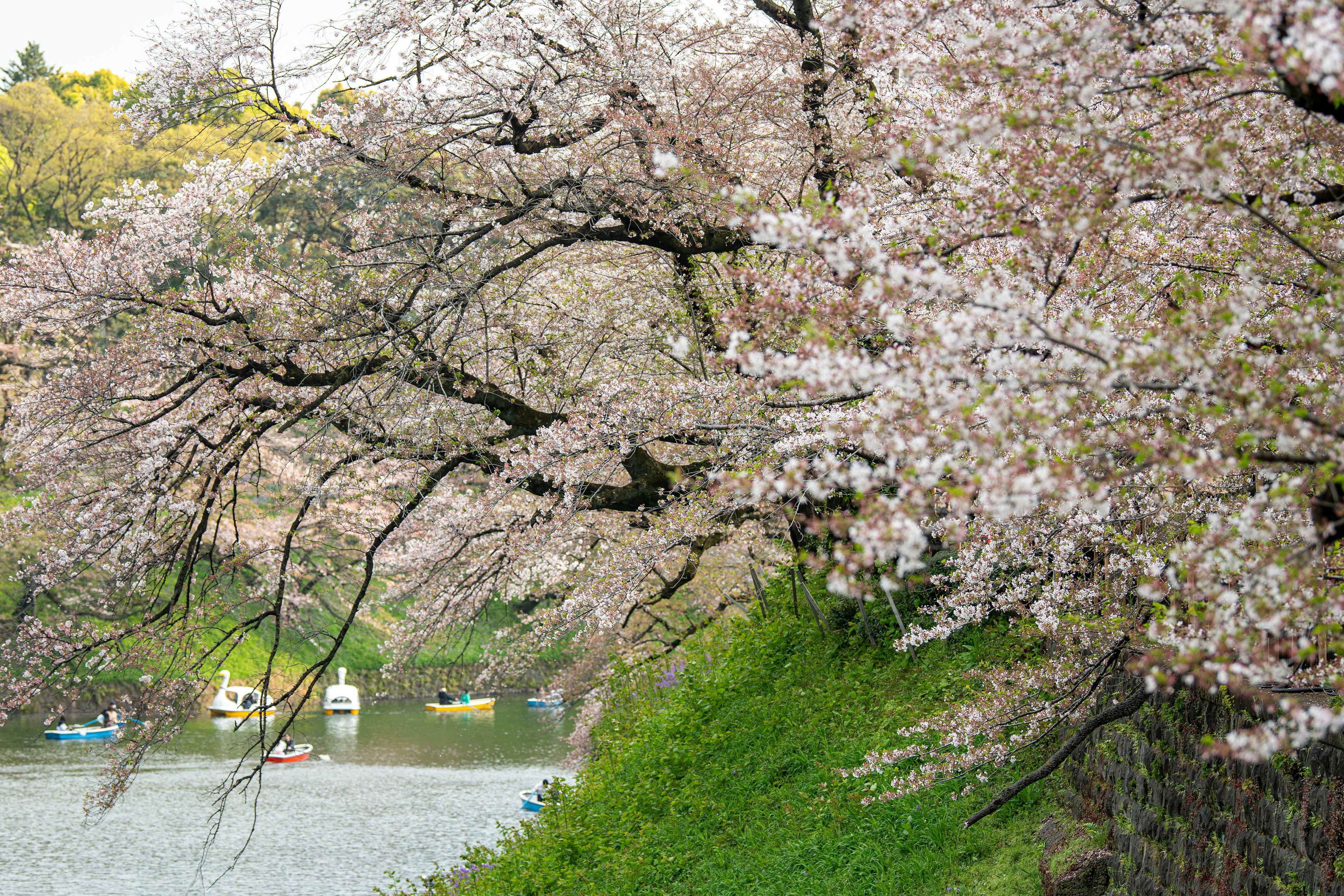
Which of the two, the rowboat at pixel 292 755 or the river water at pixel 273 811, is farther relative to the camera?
the rowboat at pixel 292 755

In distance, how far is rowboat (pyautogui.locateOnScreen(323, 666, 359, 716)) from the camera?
3109 centimetres

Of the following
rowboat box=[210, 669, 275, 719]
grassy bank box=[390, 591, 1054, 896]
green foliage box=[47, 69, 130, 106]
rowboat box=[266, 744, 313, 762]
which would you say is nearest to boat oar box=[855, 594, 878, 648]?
grassy bank box=[390, 591, 1054, 896]

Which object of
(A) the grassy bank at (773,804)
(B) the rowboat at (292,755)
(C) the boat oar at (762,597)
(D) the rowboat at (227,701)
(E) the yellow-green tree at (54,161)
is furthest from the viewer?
(E) the yellow-green tree at (54,161)

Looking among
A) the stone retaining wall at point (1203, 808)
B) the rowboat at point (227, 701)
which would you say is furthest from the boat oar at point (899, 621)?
the rowboat at point (227, 701)

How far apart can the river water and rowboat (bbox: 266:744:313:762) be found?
8.2 inches

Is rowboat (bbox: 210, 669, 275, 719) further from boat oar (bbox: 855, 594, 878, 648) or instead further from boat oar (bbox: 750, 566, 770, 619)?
boat oar (bbox: 855, 594, 878, 648)

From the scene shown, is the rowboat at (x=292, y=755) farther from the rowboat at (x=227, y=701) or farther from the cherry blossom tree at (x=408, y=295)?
the cherry blossom tree at (x=408, y=295)

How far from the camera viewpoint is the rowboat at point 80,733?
2491cm

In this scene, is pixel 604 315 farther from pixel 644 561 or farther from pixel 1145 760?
pixel 1145 760

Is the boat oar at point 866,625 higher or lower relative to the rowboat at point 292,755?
higher

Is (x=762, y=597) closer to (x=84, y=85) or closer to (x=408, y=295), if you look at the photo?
(x=408, y=295)

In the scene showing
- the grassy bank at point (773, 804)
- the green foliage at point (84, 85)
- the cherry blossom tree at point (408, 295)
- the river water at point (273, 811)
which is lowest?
the river water at point (273, 811)

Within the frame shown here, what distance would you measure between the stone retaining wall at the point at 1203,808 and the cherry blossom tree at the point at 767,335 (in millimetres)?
319

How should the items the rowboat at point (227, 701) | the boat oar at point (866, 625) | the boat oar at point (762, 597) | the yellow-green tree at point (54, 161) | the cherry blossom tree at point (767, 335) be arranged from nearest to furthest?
the cherry blossom tree at point (767, 335) → the boat oar at point (866, 625) → the boat oar at point (762, 597) → the rowboat at point (227, 701) → the yellow-green tree at point (54, 161)
